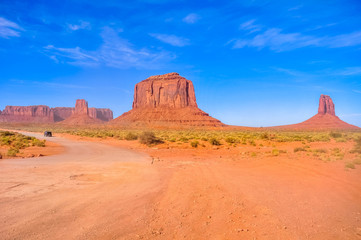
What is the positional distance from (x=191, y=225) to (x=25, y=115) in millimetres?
225890

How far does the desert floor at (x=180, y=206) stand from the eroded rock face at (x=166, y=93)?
342 feet

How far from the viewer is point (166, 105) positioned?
371 ft

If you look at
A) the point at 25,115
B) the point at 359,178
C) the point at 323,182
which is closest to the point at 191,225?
the point at 323,182

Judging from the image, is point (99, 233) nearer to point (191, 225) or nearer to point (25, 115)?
point (191, 225)

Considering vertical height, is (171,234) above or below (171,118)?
below

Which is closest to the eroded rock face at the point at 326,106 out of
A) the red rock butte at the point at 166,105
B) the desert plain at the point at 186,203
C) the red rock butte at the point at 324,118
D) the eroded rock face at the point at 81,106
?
the red rock butte at the point at 324,118

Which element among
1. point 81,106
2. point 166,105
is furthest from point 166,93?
point 81,106

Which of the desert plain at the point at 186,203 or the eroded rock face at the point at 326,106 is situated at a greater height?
the eroded rock face at the point at 326,106

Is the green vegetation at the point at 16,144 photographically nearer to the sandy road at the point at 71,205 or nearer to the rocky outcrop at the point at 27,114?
the sandy road at the point at 71,205

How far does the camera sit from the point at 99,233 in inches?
160

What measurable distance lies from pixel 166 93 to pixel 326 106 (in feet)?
288

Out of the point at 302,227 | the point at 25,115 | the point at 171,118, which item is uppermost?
the point at 25,115

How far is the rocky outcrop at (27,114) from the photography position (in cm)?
18988

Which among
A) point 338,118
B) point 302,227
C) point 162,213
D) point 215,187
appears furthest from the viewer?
point 338,118
